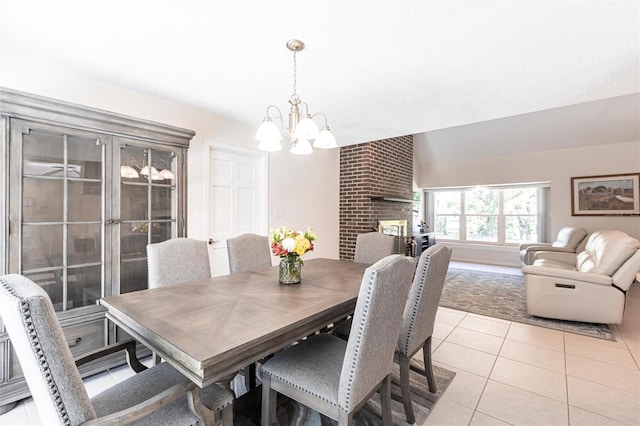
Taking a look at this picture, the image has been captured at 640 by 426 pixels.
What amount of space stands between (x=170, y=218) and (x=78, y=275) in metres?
0.75

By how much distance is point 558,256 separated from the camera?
4848mm

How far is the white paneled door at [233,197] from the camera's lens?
3244 millimetres

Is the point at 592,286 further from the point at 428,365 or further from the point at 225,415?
the point at 225,415

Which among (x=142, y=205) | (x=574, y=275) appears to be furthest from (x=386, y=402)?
(x=574, y=275)

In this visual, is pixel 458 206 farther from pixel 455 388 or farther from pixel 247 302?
pixel 247 302

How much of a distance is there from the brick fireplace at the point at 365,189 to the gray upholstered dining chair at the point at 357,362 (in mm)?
3253

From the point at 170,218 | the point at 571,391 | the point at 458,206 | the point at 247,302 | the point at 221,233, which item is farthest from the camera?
the point at 458,206

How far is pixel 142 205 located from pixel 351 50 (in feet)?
6.69

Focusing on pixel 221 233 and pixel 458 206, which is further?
pixel 458 206

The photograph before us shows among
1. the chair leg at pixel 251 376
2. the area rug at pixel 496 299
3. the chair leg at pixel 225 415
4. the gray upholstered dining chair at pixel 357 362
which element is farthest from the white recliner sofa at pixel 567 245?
the chair leg at pixel 225 415

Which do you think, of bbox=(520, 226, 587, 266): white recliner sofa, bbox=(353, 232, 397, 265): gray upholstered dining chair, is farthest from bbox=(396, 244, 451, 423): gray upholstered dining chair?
bbox=(520, 226, 587, 266): white recliner sofa

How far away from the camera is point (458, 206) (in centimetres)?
756

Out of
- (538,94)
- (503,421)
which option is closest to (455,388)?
(503,421)

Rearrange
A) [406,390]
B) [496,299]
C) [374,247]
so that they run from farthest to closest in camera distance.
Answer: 1. [496,299]
2. [374,247]
3. [406,390]
